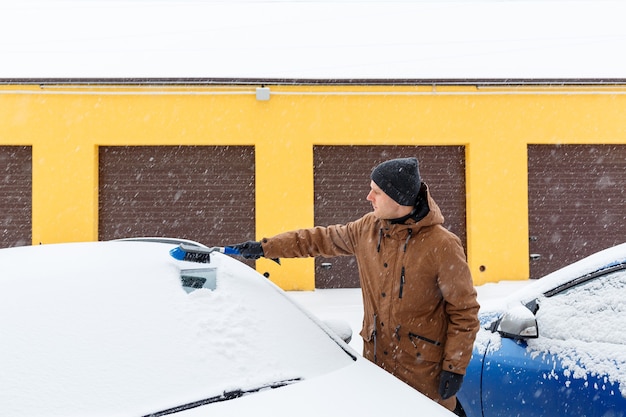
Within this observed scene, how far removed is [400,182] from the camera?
2.58 metres

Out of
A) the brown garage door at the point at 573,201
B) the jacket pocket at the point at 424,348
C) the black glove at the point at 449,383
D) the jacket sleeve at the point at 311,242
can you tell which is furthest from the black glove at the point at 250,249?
the brown garage door at the point at 573,201

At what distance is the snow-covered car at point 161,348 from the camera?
1623 mm

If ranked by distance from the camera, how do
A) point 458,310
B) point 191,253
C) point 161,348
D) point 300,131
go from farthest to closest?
point 300,131, point 458,310, point 191,253, point 161,348

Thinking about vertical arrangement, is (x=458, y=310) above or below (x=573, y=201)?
below

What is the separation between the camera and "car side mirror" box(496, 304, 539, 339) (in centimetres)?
271

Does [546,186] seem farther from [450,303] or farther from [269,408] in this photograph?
[269,408]

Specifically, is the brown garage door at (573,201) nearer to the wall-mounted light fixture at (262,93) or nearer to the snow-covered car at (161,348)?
the wall-mounted light fixture at (262,93)

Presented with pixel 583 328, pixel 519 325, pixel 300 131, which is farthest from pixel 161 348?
pixel 300 131

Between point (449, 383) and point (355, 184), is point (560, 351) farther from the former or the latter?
point (355, 184)

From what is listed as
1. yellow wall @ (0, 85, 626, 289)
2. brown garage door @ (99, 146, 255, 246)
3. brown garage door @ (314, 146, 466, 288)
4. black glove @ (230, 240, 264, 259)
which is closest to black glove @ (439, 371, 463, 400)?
black glove @ (230, 240, 264, 259)

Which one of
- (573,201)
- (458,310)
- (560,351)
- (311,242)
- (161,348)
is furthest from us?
(573,201)

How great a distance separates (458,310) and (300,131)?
25.6 feet

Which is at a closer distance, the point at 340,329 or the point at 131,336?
the point at 131,336

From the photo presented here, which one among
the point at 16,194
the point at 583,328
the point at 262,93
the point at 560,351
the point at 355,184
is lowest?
the point at 560,351
